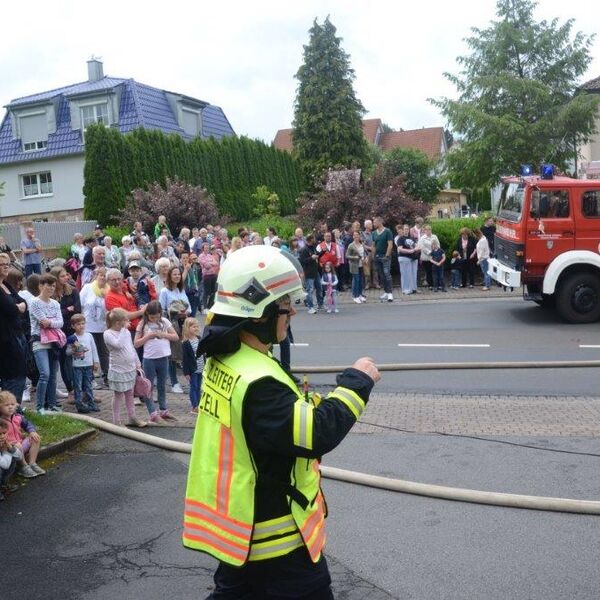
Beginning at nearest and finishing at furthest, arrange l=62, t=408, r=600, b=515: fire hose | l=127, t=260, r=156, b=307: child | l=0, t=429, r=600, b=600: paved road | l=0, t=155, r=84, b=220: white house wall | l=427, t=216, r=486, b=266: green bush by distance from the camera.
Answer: l=0, t=429, r=600, b=600: paved road, l=62, t=408, r=600, b=515: fire hose, l=127, t=260, r=156, b=307: child, l=427, t=216, r=486, b=266: green bush, l=0, t=155, r=84, b=220: white house wall

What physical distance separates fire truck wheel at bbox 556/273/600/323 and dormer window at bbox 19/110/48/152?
106 ft

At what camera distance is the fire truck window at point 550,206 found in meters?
14.8

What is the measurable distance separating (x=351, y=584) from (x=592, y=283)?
11432mm

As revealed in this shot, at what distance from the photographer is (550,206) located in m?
14.8

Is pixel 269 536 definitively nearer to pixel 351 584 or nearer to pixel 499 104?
pixel 351 584

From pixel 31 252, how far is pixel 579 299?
37.5ft

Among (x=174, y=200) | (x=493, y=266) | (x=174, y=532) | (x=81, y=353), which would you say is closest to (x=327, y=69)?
(x=174, y=200)

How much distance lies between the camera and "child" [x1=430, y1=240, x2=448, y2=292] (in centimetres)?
1998

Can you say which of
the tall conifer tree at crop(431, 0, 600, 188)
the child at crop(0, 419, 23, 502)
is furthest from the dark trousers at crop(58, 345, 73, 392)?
the tall conifer tree at crop(431, 0, 600, 188)

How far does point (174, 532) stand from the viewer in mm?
5598

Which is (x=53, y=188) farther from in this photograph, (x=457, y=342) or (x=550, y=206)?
(x=457, y=342)

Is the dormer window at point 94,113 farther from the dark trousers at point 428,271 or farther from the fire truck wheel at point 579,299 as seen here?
the fire truck wheel at point 579,299

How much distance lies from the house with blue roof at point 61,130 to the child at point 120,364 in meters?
32.2

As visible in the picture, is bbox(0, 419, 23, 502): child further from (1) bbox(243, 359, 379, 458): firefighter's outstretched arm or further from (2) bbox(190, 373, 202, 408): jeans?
(1) bbox(243, 359, 379, 458): firefighter's outstretched arm
